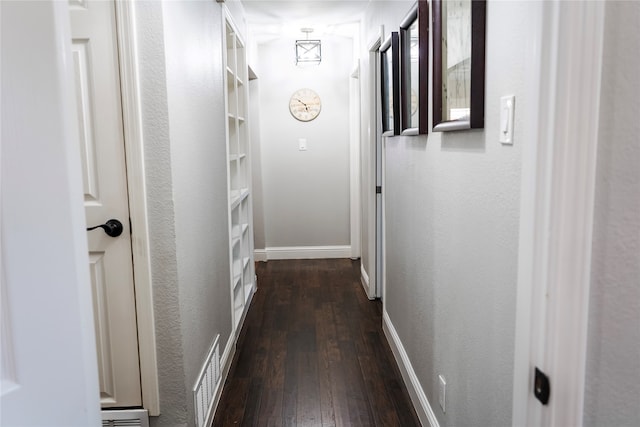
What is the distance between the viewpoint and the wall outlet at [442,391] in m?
1.94

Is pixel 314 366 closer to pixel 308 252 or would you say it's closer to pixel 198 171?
pixel 198 171

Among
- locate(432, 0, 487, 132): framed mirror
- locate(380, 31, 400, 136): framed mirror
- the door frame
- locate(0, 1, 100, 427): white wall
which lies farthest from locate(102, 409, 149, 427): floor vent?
the door frame

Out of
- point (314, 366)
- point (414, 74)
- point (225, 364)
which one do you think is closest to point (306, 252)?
point (314, 366)

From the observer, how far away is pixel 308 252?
5.65 metres

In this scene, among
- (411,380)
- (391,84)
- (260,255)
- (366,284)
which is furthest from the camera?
(260,255)

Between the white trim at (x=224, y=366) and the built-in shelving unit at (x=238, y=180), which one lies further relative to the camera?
the built-in shelving unit at (x=238, y=180)

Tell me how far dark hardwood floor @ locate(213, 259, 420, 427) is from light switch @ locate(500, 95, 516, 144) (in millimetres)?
1552

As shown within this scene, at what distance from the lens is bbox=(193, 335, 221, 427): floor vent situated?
2.13 metres

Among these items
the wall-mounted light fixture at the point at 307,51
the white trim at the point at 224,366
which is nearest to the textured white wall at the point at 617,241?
the white trim at the point at 224,366

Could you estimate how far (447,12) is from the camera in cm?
171

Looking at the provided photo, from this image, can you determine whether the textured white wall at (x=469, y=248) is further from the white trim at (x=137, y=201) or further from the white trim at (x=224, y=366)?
the white trim at (x=137, y=201)

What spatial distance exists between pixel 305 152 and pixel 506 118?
4.27 m

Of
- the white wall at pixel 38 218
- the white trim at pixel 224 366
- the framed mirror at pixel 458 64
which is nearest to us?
the white wall at pixel 38 218

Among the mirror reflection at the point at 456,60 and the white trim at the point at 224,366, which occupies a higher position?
the mirror reflection at the point at 456,60
